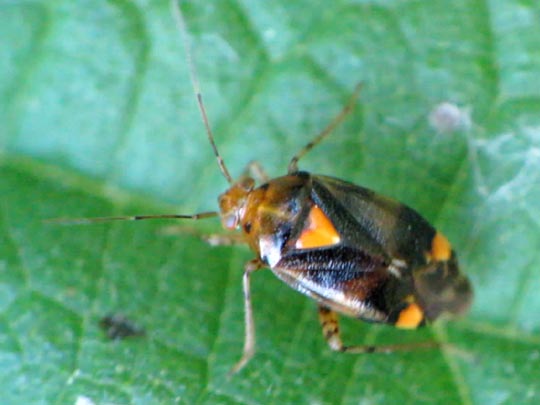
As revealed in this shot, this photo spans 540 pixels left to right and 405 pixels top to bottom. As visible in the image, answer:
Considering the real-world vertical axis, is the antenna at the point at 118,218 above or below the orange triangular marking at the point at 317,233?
above

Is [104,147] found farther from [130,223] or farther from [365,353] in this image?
[365,353]

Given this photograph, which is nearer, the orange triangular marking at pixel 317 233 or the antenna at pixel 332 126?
the orange triangular marking at pixel 317 233

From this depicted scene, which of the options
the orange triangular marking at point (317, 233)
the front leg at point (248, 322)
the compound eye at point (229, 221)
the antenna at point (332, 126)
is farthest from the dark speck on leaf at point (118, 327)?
the antenna at point (332, 126)

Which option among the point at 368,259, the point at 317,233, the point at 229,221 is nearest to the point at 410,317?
the point at 368,259

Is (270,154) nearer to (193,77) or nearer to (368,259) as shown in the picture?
(193,77)

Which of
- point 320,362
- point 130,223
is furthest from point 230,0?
point 320,362

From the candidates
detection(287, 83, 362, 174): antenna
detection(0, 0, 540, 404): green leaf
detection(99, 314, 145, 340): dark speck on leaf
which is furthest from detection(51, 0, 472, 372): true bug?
detection(99, 314, 145, 340): dark speck on leaf

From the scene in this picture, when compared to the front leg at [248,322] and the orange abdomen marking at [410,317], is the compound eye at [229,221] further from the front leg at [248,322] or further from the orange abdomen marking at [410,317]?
the orange abdomen marking at [410,317]
